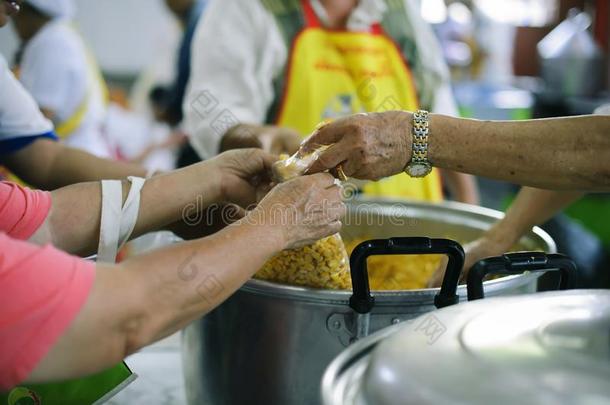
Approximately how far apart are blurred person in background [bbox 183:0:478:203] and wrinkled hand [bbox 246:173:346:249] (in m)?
0.77

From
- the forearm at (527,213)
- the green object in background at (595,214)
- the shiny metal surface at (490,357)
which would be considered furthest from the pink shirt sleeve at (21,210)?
the green object in background at (595,214)

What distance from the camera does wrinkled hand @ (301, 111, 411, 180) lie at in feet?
3.45

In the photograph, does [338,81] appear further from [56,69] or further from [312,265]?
[56,69]

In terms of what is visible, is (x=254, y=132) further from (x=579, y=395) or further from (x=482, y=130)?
(x=579, y=395)

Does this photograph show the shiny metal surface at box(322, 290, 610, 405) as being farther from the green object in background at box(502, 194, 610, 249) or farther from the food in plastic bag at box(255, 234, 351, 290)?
the green object in background at box(502, 194, 610, 249)

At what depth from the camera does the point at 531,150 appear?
1016mm

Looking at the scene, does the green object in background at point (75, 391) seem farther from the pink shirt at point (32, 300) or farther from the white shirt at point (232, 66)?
the white shirt at point (232, 66)

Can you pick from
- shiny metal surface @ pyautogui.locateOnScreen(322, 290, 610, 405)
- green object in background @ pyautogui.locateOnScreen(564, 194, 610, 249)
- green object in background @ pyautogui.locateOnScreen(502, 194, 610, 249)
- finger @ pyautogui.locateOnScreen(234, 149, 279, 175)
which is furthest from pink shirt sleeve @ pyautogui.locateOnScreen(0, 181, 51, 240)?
green object in background @ pyautogui.locateOnScreen(564, 194, 610, 249)

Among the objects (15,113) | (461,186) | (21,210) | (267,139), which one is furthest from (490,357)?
(461,186)

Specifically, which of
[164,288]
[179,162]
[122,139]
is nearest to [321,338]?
[164,288]

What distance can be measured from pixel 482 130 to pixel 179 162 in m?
1.79

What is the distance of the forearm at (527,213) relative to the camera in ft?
4.33

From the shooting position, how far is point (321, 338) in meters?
0.94

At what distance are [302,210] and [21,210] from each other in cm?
49
